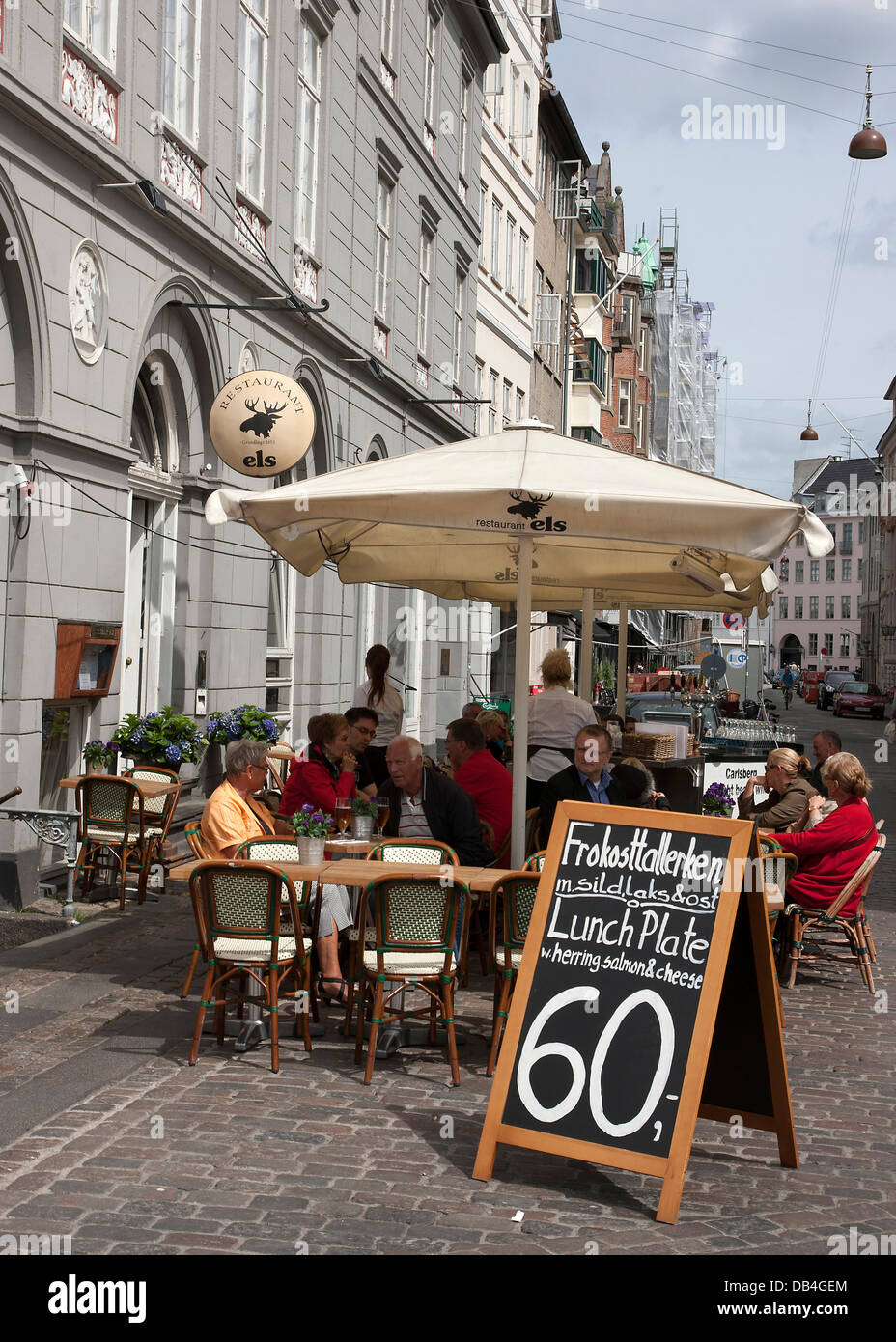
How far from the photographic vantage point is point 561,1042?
17.6ft

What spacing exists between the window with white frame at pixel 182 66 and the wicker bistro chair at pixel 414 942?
8.59m

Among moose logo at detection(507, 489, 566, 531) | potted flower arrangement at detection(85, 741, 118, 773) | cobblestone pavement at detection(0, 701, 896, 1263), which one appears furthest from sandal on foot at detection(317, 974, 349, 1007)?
potted flower arrangement at detection(85, 741, 118, 773)

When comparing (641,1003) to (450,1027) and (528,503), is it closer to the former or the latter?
(450,1027)

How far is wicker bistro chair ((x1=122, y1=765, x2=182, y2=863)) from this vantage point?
10.8 metres

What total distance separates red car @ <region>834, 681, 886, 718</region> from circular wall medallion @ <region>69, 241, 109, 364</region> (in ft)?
169

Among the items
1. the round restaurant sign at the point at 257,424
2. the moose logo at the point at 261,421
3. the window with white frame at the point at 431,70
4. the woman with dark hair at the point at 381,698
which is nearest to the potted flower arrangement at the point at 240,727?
the woman with dark hair at the point at 381,698

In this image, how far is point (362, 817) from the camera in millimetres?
8008

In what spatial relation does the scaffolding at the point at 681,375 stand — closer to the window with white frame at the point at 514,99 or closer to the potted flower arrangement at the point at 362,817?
the window with white frame at the point at 514,99

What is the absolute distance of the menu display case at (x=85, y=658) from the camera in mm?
10867

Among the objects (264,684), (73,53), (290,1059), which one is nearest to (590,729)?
(290,1059)

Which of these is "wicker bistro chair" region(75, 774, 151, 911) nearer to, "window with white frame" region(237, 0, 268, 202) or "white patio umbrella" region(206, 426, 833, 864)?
"white patio umbrella" region(206, 426, 833, 864)

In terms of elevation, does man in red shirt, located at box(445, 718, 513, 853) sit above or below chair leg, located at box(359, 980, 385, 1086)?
above
